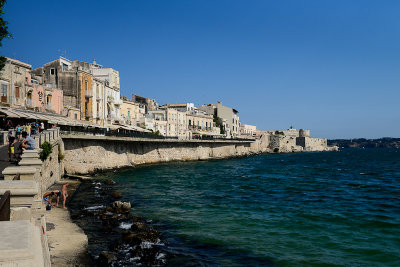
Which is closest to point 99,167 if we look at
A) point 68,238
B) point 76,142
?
point 76,142

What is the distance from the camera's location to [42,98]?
37.8 m

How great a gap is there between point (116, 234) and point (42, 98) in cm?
2875

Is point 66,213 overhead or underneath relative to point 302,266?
overhead

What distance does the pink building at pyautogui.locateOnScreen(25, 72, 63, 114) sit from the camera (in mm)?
35594

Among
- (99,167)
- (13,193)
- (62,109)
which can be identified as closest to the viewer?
(13,193)

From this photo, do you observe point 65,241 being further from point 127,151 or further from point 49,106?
point 127,151

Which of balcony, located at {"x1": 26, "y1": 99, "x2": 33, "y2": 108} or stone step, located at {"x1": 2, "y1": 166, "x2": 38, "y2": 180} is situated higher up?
balcony, located at {"x1": 26, "y1": 99, "x2": 33, "y2": 108}

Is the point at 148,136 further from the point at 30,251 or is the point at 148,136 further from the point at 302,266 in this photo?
the point at 30,251

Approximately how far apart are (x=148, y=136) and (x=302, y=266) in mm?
39656

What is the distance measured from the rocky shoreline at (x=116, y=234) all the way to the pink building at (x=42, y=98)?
61.3 feet

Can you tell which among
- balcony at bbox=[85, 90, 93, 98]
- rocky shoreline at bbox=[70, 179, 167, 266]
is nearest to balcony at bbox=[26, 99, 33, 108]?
balcony at bbox=[85, 90, 93, 98]

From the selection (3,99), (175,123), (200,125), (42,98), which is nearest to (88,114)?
(42,98)

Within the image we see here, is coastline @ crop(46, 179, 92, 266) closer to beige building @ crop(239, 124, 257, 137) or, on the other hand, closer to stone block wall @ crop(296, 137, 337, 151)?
beige building @ crop(239, 124, 257, 137)

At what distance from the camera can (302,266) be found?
38.7ft
